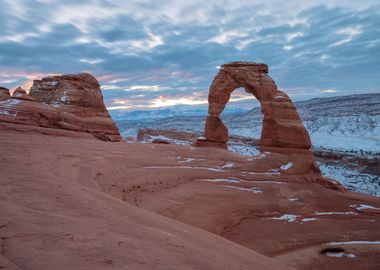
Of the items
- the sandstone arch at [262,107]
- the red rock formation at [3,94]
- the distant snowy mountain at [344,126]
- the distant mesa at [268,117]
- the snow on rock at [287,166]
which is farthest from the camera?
the distant snowy mountain at [344,126]

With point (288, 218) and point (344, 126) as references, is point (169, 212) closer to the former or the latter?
point (288, 218)

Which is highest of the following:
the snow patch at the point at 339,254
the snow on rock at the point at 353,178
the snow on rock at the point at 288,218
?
the snow on rock at the point at 288,218

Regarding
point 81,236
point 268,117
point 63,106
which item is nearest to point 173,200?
point 81,236

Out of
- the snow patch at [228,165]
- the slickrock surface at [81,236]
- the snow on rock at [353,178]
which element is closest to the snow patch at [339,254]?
the snow patch at [228,165]

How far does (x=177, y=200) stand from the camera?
35.7 ft

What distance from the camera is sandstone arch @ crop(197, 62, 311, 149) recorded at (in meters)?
18.5

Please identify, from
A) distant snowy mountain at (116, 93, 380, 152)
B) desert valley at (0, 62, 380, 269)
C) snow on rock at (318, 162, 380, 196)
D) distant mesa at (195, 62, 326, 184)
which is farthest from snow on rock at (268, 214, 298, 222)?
distant snowy mountain at (116, 93, 380, 152)

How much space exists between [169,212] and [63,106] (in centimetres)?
1743

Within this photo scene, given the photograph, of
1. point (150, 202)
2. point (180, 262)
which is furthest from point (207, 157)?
point (180, 262)

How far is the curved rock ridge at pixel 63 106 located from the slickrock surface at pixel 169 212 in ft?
7.21

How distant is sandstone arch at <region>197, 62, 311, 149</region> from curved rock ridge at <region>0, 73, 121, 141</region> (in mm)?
7440

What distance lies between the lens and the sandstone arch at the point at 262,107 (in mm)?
18531

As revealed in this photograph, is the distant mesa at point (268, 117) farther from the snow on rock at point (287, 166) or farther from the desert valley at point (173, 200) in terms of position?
the snow on rock at point (287, 166)

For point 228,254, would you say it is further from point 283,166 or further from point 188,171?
point 283,166
